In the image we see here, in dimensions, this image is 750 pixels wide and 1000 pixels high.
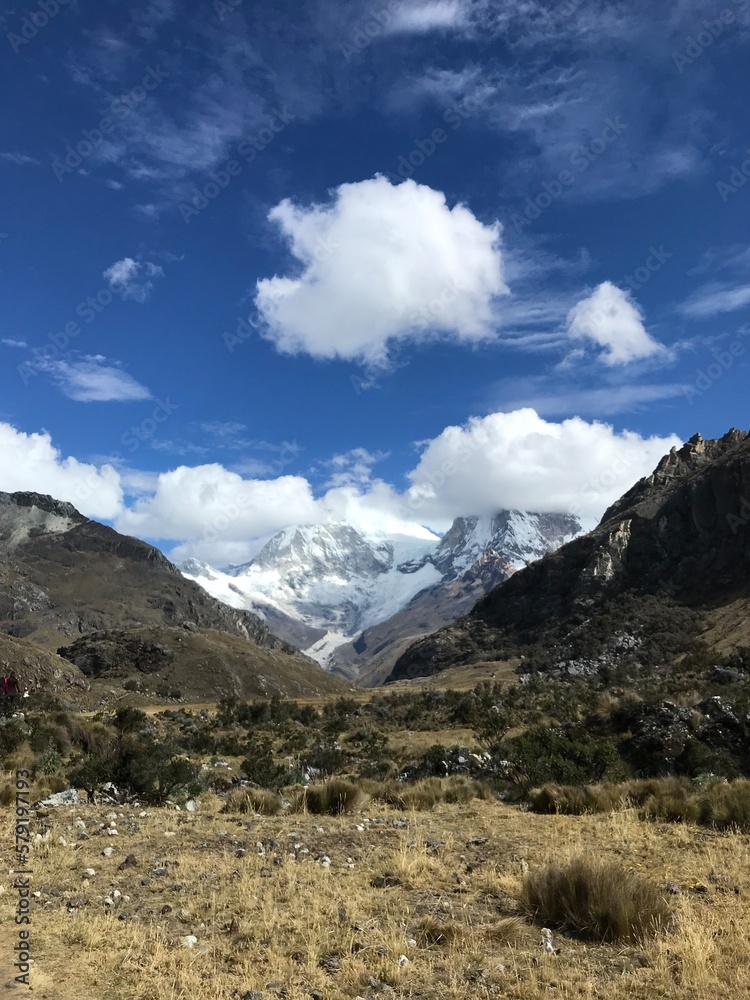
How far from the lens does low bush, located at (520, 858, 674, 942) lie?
23.9 ft

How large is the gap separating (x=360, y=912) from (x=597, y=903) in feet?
9.27

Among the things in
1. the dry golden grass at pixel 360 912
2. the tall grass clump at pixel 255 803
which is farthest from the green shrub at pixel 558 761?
the tall grass clump at pixel 255 803

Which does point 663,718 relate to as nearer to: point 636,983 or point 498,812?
point 498,812

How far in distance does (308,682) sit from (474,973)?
116m

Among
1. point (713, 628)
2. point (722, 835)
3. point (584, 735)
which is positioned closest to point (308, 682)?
point (713, 628)

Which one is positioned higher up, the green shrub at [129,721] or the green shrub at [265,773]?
the green shrub at [265,773]

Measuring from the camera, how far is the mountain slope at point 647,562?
122375 millimetres

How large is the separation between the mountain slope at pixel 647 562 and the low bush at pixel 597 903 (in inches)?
4589

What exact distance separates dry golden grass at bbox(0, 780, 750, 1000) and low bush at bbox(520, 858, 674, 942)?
213 millimetres

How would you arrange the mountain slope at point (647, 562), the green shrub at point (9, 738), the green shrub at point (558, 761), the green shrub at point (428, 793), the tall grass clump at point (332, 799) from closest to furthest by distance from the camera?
the tall grass clump at point (332, 799) < the green shrub at point (428, 793) < the green shrub at point (558, 761) < the green shrub at point (9, 738) < the mountain slope at point (647, 562)

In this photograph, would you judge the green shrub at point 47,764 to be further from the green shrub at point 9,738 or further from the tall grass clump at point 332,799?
the tall grass clump at point 332,799

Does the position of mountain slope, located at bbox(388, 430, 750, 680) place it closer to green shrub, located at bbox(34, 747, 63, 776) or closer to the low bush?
green shrub, located at bbox(34, 747, 63, 776)

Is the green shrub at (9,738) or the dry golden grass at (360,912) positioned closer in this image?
the dry golden grass at (360,912)

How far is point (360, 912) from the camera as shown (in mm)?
8102
